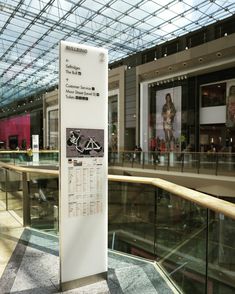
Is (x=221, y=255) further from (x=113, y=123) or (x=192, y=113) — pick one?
(x=113, y=123)

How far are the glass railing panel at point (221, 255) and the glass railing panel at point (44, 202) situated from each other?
2030 millimetres

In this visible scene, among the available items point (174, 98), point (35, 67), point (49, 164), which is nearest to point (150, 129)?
point (174, 98)

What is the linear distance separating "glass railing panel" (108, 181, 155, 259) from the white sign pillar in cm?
63

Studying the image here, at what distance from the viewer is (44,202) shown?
4105mm

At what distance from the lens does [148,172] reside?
1530 cm

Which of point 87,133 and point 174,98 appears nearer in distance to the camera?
point 87,133

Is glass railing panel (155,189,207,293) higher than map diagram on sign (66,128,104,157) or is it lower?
lower

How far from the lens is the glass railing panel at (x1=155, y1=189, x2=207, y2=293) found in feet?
7.47

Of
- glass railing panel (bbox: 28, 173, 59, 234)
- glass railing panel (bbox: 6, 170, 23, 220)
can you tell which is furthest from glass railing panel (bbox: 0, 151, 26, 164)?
glass railing panel (bbox: 28, 173, 59, 234)

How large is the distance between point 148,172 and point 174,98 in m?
7.86

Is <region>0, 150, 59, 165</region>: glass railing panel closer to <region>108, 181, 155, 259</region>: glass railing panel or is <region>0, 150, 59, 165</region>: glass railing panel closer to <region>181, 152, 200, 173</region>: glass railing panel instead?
<region>181, 152, 200, 173</region>: glass railing panel

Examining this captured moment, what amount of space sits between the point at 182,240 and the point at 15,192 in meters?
2.91

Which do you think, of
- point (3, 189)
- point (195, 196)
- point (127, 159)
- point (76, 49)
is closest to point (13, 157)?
point (127, 159)

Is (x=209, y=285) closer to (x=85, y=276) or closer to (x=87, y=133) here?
(x=85, y=276)
